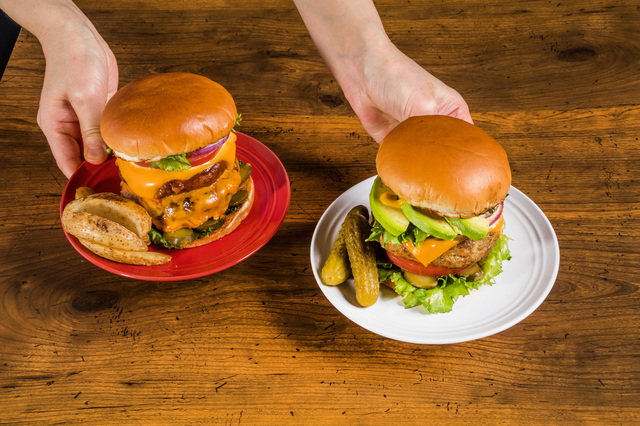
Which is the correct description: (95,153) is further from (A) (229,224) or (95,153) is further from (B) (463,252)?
(B) (463,252)

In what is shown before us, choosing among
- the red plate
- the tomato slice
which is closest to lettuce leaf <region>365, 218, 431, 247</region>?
the tomato slice

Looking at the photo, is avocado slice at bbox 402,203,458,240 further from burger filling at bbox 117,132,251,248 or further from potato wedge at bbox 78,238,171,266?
potato wedge at bbox 78,238,171,266

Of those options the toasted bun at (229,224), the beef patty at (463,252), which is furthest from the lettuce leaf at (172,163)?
the beef patty at (463,252)

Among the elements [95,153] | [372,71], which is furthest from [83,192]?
[372,71]

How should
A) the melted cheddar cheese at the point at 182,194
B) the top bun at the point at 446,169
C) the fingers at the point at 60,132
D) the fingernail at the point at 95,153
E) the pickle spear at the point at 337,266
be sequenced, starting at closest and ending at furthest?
the top bun at the point at 446,169
the pickle spear at the point at 337,266
the melted cheddar cheese at the point at 182,194
the fingernail at the point at 95,153
the fingers at the point at 60,132

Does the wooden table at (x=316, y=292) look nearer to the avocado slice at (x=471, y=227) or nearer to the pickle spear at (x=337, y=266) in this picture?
the pickle spear at (x=337, y=266)

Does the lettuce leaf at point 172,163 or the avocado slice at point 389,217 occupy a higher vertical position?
the lettuce leaf at point 172,163

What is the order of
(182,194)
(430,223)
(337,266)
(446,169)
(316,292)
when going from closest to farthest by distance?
1. (446,169)
2. (430,223)
3. (337,266)
4. (316,292)
5. (182,194)
